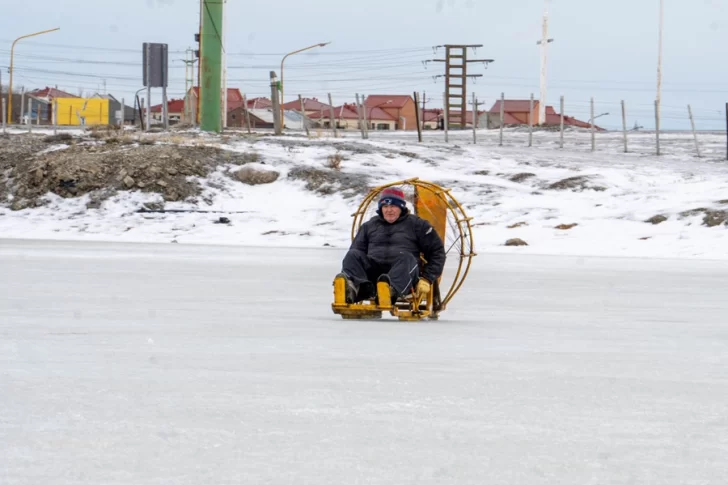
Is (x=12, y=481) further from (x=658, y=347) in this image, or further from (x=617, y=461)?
(x=658, y=347)

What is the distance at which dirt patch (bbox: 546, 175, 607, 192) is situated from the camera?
947 inches

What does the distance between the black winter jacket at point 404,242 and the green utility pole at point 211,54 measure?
21.9 meters

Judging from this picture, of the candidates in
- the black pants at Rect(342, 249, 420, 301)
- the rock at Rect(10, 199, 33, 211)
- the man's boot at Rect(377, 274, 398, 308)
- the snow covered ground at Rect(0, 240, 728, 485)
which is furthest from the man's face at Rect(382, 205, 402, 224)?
the rock at Rect(10, 199, 33, 211)

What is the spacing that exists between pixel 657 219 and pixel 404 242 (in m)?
12.8

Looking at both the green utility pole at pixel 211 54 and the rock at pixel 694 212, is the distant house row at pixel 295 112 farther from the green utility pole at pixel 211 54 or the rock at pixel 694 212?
the rock at pixel 694 212

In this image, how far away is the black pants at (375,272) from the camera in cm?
892

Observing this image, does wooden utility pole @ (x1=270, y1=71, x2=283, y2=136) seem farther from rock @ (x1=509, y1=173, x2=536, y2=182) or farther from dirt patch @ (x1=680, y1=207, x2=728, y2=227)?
dirt patch @ (x1=680, y1=207, x2=728, y2=227)

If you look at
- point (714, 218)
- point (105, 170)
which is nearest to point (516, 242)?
point (714, 218)

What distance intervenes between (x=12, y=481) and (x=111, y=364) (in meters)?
2.29

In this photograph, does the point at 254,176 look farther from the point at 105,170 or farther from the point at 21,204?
the point at 21,204

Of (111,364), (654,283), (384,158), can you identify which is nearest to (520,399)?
(111,364)

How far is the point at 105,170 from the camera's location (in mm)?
25641

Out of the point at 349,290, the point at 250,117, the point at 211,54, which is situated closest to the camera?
the point at 349,290

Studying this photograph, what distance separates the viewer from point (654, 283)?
12.8m
